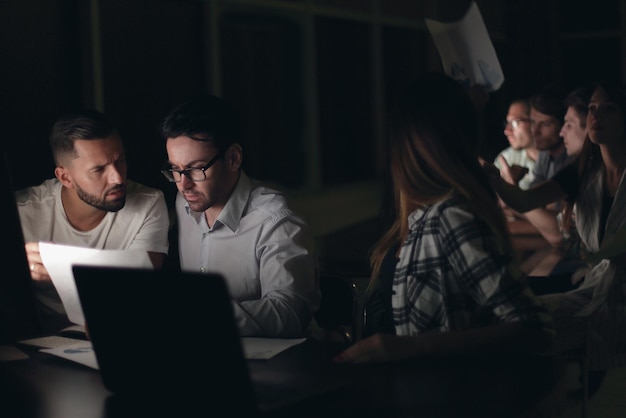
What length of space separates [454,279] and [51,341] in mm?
913

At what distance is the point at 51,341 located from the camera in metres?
2.05

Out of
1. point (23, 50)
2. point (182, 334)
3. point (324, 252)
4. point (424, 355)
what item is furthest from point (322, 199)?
point (182, 334)

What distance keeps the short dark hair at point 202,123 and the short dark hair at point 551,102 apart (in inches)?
82.4

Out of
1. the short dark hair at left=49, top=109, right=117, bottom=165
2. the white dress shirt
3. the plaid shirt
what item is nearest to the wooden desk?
the plaid shirt

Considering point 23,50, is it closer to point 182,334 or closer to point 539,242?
point 539,242

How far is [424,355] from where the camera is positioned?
170 cm

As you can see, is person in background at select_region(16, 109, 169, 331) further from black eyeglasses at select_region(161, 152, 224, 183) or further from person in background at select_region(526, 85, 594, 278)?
person in background at select_region(526, 85, 594, 278)

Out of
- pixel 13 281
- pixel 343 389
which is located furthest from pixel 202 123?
pixel 343 389

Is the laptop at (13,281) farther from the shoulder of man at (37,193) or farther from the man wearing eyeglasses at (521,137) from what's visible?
the man wearing eyeglasses at (521,137)

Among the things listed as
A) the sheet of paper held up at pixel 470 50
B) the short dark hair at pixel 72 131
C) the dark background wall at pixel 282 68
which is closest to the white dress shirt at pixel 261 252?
the short dark hair at pixel 72 131

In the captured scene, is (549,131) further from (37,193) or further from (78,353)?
(78,353)

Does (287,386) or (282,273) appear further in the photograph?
(282,273)

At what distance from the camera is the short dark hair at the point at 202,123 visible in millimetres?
2398

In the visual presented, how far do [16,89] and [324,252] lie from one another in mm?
1291
